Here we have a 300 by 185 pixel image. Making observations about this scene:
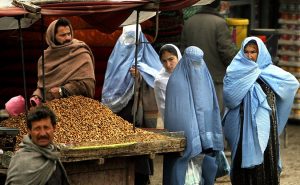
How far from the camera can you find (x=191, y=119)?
8.79m

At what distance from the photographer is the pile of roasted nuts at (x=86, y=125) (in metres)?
8.13

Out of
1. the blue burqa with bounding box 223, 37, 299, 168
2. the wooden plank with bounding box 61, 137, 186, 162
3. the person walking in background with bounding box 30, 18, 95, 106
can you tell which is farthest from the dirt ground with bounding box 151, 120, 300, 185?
the wooden plank with bounding box 61, 137, 186, 162

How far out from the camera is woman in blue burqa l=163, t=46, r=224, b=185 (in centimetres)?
879

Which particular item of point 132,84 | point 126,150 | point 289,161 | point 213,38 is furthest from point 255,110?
point 289,161

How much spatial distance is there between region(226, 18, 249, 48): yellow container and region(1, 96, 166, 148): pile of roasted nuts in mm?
4664

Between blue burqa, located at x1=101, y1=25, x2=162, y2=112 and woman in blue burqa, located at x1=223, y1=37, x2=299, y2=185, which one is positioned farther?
blue burqa, located at x1=101, y1=25, x2=162, y2=112

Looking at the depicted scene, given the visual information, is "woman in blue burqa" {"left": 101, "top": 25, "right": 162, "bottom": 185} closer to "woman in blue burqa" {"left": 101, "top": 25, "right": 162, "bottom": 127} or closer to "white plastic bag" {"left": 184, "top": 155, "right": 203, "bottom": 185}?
"woman in blue burqa" {"left": 101, "top": 25, "right": 162, "bottom": 127}

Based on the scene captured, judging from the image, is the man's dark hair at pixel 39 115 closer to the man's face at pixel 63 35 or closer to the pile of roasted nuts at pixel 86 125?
the pile of roasted nuts at pixel 86 125

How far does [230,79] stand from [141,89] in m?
0.92

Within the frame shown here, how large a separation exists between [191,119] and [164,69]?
902mm

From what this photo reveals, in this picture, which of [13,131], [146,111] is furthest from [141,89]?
[13,131]

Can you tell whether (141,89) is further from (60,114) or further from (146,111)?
(60,114)

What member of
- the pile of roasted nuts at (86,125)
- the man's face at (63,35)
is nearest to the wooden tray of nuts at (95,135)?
the pile of roasted nuts at (86,125)

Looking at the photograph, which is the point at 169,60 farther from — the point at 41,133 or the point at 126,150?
the point at 41,133
